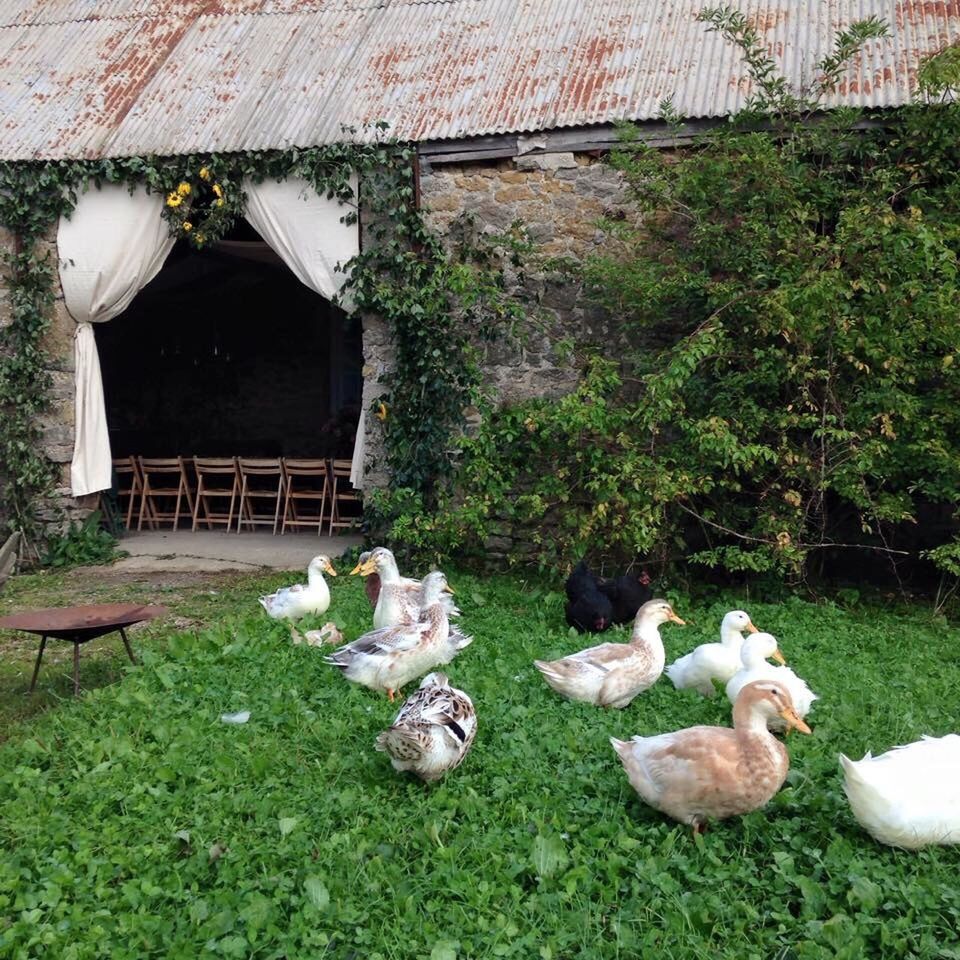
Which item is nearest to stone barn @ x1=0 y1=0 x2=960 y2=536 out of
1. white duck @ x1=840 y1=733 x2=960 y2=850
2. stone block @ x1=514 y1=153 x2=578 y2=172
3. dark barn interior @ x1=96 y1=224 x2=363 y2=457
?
stone block @ x1=514 y1=153 x2=578 y2=172

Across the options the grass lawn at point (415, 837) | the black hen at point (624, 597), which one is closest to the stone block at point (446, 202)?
the black hen at point (624, 597)

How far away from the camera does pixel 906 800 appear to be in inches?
144

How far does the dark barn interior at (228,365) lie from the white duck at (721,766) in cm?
1137

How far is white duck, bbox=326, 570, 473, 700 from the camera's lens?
17.9ft

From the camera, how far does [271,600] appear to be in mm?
7191

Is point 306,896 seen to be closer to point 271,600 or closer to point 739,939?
point 739,939

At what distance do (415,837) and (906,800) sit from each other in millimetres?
1848

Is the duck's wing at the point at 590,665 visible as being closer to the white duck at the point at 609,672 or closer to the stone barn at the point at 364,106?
the white duck at the point at 609,672

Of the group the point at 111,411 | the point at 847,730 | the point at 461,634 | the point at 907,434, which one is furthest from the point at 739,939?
the point at 111,411

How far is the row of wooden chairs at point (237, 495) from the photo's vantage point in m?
11.6

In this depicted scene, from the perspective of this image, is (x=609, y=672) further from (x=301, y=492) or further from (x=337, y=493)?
(x=301, y=492)

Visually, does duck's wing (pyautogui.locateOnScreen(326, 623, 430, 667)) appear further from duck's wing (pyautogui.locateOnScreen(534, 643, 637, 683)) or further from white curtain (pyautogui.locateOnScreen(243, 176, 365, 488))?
white curtain (pyautogui.locateOnScreen(243, 176, 365, 488))

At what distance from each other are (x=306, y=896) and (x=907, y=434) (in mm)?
5836

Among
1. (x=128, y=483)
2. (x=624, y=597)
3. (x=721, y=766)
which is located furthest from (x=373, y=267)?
(x=721, y=766)
